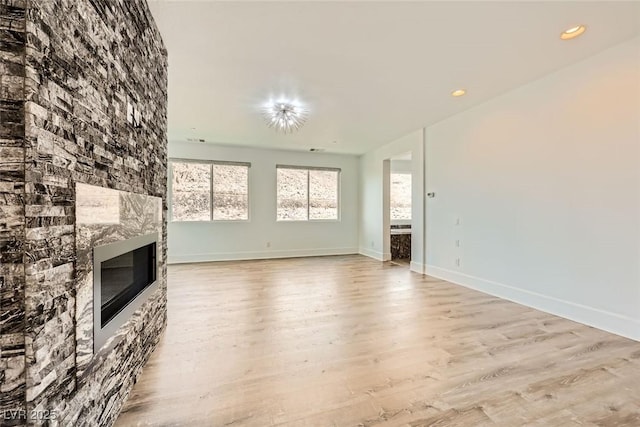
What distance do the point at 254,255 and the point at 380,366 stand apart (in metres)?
5.08

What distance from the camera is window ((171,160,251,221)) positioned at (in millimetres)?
6156

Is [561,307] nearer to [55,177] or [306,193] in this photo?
[55,177]

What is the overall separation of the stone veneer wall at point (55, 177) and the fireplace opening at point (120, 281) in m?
0.15

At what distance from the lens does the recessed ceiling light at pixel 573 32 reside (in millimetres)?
2326

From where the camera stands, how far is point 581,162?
2.89 metres

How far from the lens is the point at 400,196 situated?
309 inches

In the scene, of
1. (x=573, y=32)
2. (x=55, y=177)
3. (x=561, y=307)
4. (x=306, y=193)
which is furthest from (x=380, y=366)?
(x=306, y=193)

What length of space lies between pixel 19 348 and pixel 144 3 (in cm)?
224

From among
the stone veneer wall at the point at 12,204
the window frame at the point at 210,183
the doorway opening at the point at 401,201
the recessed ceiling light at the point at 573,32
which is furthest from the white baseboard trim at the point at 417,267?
the stone veneer wall at the point at 12,204

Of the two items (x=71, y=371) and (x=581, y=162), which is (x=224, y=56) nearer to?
(x=71, y=371)

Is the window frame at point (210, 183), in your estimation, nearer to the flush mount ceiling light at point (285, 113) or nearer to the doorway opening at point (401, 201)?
the flush mount ceiling light at point (285, 113)

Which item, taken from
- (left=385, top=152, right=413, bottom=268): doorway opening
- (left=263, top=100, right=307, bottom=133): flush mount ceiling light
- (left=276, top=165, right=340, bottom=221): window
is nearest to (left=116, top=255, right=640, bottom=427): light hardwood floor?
(left=263, top=100, right=307, bottom=133): flush mount ceiling light

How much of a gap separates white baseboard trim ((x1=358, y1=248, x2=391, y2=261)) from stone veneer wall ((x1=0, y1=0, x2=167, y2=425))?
5611 mm

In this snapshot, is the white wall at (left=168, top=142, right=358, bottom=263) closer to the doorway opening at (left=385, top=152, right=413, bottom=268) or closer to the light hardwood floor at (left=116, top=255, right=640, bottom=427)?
the doorway opening at (left=385, top=152, right=413, bottom=268)
